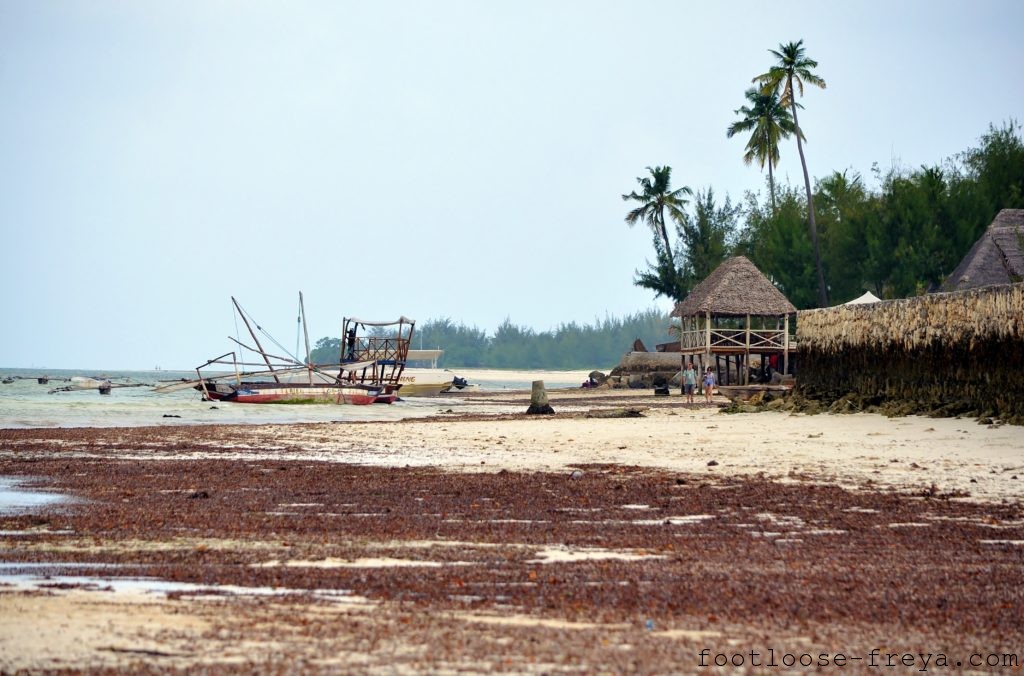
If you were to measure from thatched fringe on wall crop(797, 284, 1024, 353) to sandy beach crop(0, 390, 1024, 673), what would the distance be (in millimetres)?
4094

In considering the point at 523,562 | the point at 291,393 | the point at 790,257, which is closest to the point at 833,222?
the point at 790,257

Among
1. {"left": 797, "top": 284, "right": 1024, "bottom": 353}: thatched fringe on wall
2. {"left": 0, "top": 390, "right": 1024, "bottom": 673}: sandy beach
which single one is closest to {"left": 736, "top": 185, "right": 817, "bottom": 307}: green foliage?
{"left": 797, "top": 284, "right": 1024, "bottom": 353}: thatched fringe on wall

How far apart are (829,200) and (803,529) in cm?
5919

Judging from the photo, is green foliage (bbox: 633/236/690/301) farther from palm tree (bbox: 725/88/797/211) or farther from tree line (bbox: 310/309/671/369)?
tree line (bbox: 310/309/671/369)

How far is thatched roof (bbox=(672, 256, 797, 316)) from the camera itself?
4500 centimetres

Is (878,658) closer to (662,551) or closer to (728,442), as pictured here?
(662,551)

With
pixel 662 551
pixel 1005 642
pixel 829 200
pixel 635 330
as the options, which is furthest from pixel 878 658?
pixel 635 330

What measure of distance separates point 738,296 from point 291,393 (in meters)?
18.3

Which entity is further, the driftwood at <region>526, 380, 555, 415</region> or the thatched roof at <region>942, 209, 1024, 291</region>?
the thatched roof at <region>942, 209, 1024, 291</region>

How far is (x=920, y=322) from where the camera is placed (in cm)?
2162

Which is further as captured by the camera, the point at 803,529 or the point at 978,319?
the point at 978,319

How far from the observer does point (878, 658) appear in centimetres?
511

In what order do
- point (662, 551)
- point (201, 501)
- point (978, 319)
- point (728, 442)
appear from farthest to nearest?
point (978, 319), point (728, 442), point (201, 501), point (662, 551)

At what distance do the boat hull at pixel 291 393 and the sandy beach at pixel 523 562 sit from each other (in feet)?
94.7
